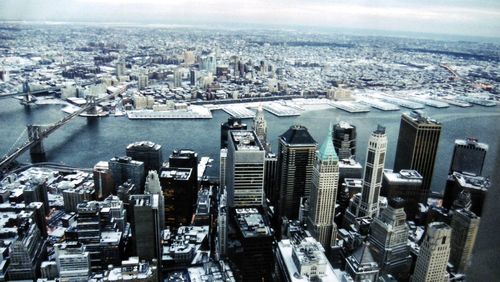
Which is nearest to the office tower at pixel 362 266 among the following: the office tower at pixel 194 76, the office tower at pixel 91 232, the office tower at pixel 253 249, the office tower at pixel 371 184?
the office tower at pixel 253 249

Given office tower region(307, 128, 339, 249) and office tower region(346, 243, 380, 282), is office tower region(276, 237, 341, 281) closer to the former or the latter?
office tower region(346, 243, 380, 282)

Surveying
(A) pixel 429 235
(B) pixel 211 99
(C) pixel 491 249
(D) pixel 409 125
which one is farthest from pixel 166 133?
(C) pixel 491 249

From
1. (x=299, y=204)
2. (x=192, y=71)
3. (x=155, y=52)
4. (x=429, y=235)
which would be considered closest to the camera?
(x=429, y=235)

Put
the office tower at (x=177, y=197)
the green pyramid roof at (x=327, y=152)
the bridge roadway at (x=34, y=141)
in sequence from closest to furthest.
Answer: the green pyramid roof at (x=327, y=152) < the office tower at (x=177, y=197) < the bridge roadway at (x=34, y=141)

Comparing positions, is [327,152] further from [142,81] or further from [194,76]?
[142,81]

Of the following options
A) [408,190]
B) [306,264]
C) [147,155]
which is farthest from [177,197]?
[408,190]

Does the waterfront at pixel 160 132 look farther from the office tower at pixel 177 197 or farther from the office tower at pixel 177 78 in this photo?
the office tower at pixel 177 78

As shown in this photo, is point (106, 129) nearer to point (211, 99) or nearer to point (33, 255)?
point (211, 99)

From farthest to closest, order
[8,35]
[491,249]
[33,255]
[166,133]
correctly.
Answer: [166,133], [8,35], [33,255], [491,249]
